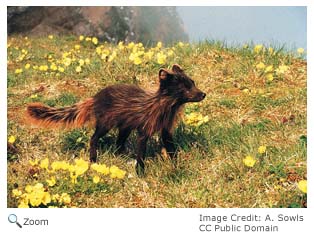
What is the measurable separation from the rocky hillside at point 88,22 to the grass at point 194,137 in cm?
446

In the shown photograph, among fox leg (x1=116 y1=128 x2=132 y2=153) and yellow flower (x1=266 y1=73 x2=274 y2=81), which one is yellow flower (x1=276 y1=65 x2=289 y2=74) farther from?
fox leg (x1=116 y1=128 x2=132 y2=153)

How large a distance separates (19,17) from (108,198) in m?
9.14

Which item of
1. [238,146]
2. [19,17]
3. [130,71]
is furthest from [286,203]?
[19,17]

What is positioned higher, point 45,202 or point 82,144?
point 82,144

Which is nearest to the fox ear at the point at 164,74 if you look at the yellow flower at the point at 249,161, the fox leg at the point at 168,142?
the fox leg at the point at 168,142

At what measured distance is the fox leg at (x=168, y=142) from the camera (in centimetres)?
511

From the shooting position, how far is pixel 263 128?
555 cm

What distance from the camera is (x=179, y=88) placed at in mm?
4891

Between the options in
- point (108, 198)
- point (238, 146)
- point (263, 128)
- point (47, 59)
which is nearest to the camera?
point (108, 198)

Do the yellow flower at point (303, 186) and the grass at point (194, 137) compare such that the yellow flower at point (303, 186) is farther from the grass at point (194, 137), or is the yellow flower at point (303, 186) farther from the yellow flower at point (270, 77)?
the yellow flower at point (270, 77)

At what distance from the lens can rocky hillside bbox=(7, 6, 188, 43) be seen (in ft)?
41.7

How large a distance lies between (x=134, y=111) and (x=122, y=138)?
437mm

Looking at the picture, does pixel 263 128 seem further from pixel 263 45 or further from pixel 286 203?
pixel 263 45
